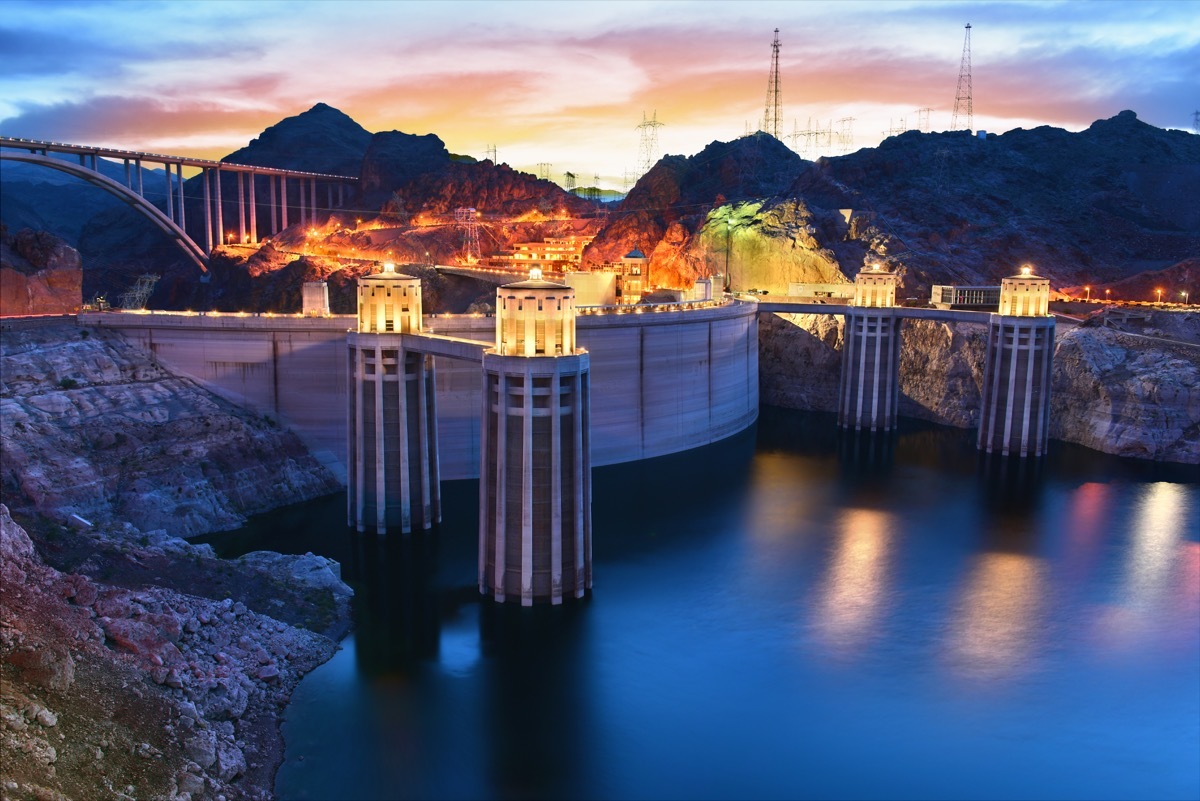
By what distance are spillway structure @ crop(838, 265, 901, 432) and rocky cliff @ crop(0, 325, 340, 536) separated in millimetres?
41981

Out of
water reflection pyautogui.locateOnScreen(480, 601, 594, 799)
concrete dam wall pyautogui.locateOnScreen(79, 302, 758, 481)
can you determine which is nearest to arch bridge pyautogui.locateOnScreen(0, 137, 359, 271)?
concrete dam wall pyautogui.locateOnScreen(79, 302, 758, 481)

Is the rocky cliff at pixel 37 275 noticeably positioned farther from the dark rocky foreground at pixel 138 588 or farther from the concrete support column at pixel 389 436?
the concrete support column at pixel 389 436

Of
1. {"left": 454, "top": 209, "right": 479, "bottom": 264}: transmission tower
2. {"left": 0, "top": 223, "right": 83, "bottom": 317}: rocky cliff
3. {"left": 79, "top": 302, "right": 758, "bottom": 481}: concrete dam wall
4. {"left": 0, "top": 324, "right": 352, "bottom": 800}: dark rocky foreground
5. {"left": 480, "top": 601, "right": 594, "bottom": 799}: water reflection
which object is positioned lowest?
{"left": 480, "top": 601, "right": 594, "bottom": 799}: water reflection

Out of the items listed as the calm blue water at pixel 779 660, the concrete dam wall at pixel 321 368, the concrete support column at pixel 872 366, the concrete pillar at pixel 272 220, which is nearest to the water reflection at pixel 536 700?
the calm blue water at pixel 779 660

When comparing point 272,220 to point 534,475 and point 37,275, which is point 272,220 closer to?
point 37,275

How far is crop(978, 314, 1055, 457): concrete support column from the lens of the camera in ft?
207

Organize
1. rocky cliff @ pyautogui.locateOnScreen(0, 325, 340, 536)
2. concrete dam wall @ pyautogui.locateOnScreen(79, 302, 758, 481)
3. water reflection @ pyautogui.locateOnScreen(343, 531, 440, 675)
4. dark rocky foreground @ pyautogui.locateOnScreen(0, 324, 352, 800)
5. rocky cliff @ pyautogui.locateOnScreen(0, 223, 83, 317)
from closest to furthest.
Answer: dark rocky foreground @ pyautogui.locateOnScreen(0, 324, 352, 800) → water reflection @ pyautogui.locateOnScreen(343, 531, 440, 675) → rocky cliff @ pyautogui.locateOnScreen(0, 325, 340, 536) → concrete dam wall @ pyautogui.locateOnScreen(79, 302, 758, 481) → rocky cliff @ pyautogui.locateOnScreen(0, 223, 83, 317)

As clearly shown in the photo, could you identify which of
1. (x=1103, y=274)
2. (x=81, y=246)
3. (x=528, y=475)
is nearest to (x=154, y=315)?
(x=528, y=475)

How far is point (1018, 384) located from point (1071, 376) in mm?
7911

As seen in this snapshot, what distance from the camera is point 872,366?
74.7m

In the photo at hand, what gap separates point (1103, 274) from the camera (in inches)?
3602

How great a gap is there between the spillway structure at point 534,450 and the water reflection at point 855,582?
10366mm

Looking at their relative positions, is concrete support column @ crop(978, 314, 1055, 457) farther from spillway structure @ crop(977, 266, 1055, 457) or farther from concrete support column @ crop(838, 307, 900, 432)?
concrete support column @ crop(838, 307, 900, 432)

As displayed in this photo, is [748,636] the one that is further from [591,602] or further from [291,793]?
[291,793]
